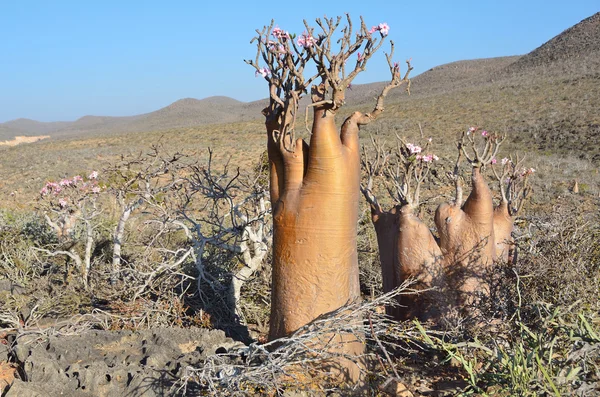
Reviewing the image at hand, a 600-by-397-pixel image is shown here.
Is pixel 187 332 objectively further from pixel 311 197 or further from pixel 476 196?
pixel 476 196

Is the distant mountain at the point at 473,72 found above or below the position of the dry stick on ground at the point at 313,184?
above

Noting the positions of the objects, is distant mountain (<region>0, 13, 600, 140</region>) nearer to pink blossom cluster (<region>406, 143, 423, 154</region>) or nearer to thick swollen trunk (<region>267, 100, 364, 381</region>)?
pink blossom cluster (<region>406, 143, 423, 154</region>)

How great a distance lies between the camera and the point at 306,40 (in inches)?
136

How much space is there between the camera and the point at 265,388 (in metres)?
3.29

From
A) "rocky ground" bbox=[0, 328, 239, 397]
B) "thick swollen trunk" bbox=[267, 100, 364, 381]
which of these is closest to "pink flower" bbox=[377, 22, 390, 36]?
"thick swollen trunk" bbox=[267, 100, 364, 381]

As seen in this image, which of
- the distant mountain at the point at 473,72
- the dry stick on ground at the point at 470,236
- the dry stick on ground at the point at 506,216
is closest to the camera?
the dry stick on ground at the point at 470,236

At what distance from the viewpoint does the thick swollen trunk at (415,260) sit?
175 inches

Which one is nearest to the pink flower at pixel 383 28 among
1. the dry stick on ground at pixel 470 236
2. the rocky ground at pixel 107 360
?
the dry stick on ground at pixel 470 236

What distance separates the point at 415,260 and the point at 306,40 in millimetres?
2021

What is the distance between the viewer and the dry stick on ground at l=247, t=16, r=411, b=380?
11.5 ft

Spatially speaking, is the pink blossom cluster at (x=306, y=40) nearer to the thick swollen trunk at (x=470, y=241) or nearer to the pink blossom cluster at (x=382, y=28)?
the pink blossom cluster at (x=382, y=28)

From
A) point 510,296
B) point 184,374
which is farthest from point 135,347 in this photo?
point 510,296

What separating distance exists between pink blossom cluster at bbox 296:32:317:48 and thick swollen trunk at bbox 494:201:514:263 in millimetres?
2648

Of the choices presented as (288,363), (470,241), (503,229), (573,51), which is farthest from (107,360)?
(573,51)
